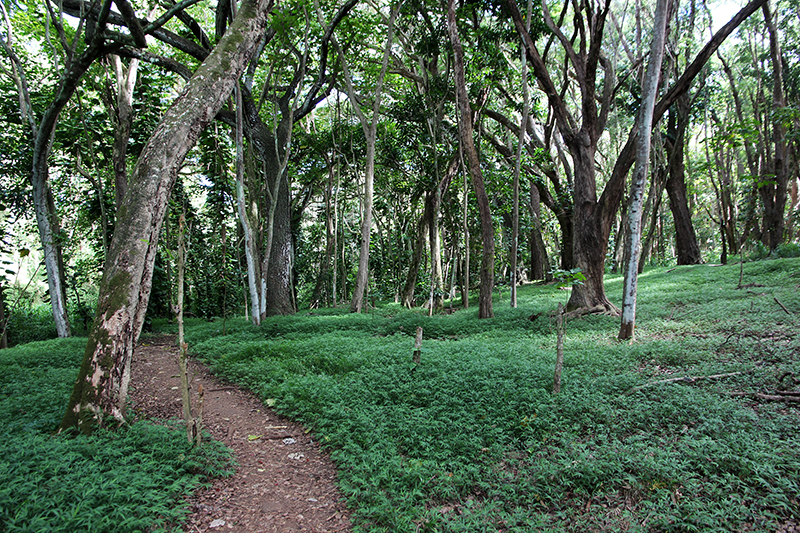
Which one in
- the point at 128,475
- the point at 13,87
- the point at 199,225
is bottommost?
the point at 128,475

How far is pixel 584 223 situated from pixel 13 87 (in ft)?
43.6

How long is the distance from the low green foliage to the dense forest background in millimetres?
4241

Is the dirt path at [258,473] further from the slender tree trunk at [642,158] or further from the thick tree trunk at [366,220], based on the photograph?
the thick tree trunk at [366,220]

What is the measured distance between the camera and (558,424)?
382 centimetres

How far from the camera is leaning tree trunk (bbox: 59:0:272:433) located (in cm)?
367

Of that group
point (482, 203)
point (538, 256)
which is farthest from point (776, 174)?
point (482, 203)

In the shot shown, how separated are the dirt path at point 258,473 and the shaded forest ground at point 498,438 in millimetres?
135

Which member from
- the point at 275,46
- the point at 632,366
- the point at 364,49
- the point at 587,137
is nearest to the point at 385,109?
the point at 364,49

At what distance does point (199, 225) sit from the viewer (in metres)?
15.4

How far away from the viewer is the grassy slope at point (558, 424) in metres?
2.77

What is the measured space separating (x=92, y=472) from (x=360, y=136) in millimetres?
13593

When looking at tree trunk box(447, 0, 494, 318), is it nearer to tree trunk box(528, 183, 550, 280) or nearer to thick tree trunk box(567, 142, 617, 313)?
thick tree trunk box(567, 142, 617, 313)

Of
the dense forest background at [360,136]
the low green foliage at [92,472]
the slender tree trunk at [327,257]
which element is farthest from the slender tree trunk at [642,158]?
the slender tree trunk at [327,257]

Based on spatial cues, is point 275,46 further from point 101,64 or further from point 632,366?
point 632,366
